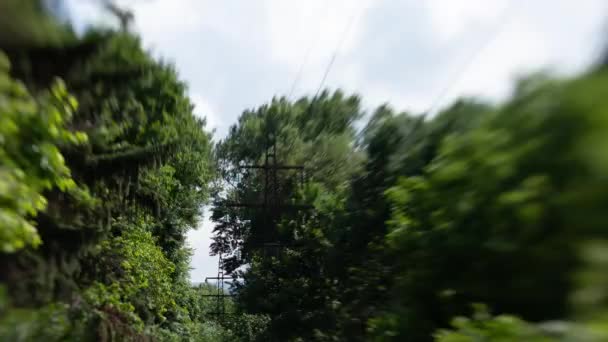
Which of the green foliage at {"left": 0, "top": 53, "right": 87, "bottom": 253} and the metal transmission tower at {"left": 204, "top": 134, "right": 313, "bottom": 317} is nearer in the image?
the green foliage at {"left": 0, "top": 53, "right": 87, "bottom": 253}

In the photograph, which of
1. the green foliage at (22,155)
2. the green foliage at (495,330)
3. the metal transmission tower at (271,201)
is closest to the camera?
the green foliage at (495,330)

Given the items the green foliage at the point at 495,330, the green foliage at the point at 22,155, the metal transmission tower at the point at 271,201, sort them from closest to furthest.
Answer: the green foliage at the point at 495,330, the green foliage at the point at 22,155, the metal transmission tower at the point at 271,201

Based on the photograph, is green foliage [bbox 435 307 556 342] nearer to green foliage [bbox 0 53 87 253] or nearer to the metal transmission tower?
green foliage [bbox 0 53 87 253]

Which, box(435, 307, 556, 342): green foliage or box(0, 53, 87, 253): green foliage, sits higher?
box(0, 53, 87, 253): green foliage

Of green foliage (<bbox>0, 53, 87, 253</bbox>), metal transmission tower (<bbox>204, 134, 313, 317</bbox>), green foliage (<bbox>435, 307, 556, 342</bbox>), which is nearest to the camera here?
green foliage (<bbox>435, 307, 556, 342</bbox>)

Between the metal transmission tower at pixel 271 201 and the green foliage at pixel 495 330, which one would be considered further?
the metal transmission tower at pixel 271 201

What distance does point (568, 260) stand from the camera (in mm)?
3438

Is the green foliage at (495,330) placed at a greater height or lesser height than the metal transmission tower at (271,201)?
lesser

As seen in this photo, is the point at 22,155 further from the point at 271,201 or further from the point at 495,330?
the point at 271,201

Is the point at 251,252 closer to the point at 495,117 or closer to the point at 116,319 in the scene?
the point at 116,319

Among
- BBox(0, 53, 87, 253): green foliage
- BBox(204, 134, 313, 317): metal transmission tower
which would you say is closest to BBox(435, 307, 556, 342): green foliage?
BBox(0, 53, 87, 253): green foliage

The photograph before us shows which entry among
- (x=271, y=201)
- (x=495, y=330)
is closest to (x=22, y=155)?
(x=495, y=330)

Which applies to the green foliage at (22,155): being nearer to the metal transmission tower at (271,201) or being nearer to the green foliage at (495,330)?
the green foliage at (495,330)

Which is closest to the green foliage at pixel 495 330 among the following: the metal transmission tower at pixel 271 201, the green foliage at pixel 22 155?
the green foliage at pixel 22 155
